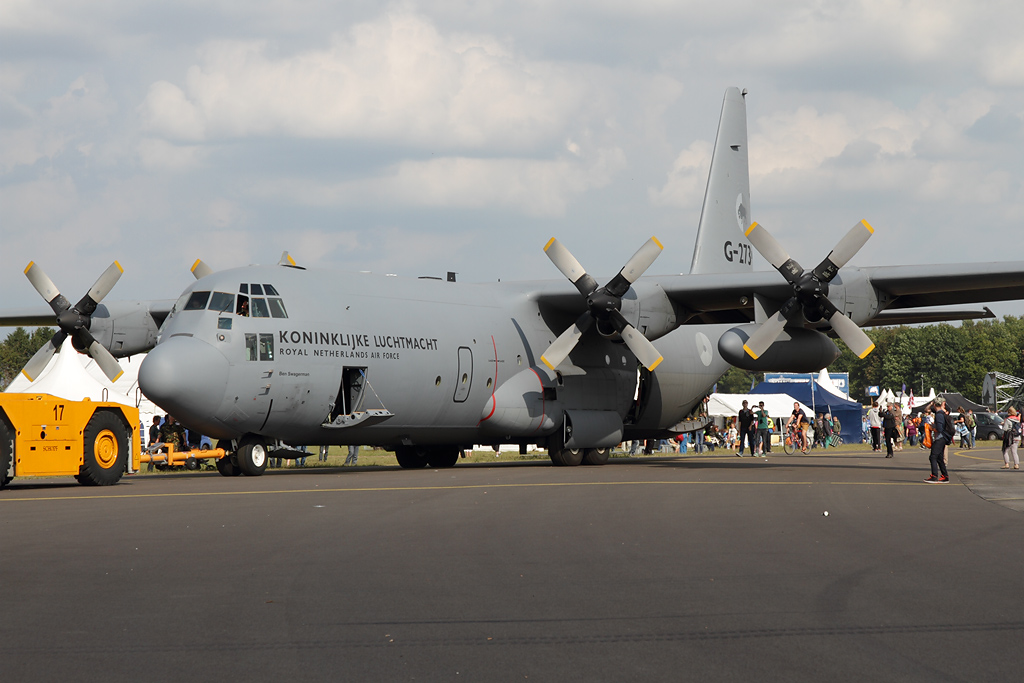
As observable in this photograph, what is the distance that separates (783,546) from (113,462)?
499 inches

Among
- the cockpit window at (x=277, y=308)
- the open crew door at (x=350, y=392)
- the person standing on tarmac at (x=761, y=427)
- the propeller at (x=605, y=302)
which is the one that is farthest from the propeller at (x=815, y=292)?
the person standing on tarmac at (x=761, y=427)

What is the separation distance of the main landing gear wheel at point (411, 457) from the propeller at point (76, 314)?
21.9ft

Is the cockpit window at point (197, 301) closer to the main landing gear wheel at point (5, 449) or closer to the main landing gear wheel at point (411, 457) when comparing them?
the main landing gear wheel at point (5, 449)

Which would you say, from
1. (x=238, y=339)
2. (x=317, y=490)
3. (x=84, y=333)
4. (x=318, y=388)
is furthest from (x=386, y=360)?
(x=84, y=333)

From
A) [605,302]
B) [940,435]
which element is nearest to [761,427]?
[605,302]

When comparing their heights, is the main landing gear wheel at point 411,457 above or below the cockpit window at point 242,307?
below

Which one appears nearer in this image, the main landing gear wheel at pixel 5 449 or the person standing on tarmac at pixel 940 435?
the main landing gear wheel at pixel 5 449

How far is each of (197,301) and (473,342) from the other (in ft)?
20.3

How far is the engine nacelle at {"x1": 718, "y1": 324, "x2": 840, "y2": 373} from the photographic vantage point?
21.8 meters

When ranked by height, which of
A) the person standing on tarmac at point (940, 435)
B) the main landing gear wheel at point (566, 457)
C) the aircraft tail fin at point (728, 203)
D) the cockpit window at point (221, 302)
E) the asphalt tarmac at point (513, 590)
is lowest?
the asphalt tarmac at point (513, 590)

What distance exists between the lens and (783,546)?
31.2 feet

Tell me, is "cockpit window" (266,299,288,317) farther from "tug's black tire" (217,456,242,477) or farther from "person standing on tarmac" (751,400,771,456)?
"person standing on tarmac" (751,400,771,456)

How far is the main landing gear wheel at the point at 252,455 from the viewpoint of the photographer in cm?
1977

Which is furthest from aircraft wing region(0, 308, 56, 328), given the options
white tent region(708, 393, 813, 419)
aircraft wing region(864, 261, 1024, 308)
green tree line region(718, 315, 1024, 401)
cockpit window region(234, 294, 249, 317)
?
green tree line region(718, 315, 1024, 401)
